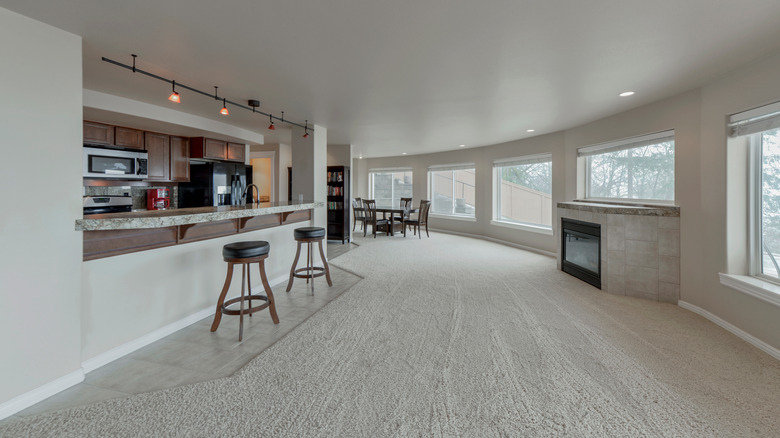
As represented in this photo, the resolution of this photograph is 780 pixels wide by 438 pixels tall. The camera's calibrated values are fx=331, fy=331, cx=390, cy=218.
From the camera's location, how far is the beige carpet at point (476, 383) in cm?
165

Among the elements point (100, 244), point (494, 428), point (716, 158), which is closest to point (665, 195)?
point (716, 158)

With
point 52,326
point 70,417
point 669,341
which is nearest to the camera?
point 70,417

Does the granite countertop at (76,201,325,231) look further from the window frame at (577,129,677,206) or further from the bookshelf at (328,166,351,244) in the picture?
the window frame at (577,129,677,206)

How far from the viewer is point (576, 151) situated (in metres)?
5.30

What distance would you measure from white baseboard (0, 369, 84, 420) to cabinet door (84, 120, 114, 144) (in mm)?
3389

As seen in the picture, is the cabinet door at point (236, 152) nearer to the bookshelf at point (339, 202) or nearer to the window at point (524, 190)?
the bookshelf at point (339, 202)

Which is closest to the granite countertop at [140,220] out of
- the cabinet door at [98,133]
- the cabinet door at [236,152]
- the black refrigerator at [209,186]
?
the cabinet door at [98,133]

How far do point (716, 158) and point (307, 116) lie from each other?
4.63m

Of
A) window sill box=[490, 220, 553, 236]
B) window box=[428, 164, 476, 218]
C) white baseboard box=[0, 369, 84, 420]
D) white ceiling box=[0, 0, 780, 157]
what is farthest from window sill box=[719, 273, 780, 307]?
window box=[428, 164, 476, 218]

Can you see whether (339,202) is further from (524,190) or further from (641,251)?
(641,251)

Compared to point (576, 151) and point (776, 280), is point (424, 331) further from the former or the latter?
point (576, 151)

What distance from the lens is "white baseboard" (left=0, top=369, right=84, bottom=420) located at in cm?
178

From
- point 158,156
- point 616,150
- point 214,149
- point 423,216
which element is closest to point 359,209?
point 423,216

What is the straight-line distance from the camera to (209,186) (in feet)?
18.0
